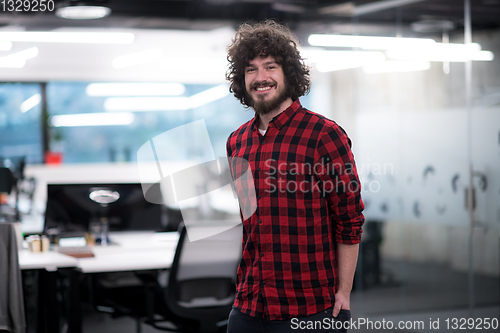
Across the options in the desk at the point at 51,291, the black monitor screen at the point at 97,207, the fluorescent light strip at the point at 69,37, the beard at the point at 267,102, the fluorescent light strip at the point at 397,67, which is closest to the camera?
the beard at the point at 267,102

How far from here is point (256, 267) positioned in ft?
5.07

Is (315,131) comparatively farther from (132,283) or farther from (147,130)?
(147,130)

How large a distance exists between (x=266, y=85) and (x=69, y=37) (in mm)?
4865

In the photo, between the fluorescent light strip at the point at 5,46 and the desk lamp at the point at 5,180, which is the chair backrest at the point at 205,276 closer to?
the desk lamp at the point at 5,180

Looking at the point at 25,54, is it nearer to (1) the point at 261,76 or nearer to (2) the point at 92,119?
(2) the point at 92,119

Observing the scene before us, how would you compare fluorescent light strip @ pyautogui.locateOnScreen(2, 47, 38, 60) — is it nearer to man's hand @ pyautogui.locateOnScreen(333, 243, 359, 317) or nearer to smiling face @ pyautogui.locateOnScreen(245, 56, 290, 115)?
smiling face @ pyautogui.locateOnScreen(245, 56, 290, 115)

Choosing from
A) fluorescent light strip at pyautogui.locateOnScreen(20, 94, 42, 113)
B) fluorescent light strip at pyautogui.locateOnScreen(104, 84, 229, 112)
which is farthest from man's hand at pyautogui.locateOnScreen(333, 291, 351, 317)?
fluorescent light strip at pyautogui.locateOnScreen(20, 94, 42, 113)

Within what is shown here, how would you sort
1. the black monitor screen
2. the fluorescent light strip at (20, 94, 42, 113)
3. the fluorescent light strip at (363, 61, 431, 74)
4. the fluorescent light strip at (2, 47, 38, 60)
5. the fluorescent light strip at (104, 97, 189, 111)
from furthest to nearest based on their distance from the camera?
1. the fluorescent light strip at (104, 97, 189, 111)
2. the fluorescent light strip at (20, 94, 42, 113)
3. the fluorescent light strip at (2, 47, 38, 60)
4. the fluorescent light strip at (363, 61, 431, 74)
5. the black monitor screen

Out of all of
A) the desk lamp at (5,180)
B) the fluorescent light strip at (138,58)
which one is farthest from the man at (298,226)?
the fluorescent light strip at (138,58)

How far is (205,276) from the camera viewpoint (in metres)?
2.66

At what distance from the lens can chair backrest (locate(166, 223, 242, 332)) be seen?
2.59m

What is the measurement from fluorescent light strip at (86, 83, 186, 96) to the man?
201 inches

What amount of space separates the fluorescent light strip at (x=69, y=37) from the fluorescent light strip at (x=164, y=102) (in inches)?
31.8

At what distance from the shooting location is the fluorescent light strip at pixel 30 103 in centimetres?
623
